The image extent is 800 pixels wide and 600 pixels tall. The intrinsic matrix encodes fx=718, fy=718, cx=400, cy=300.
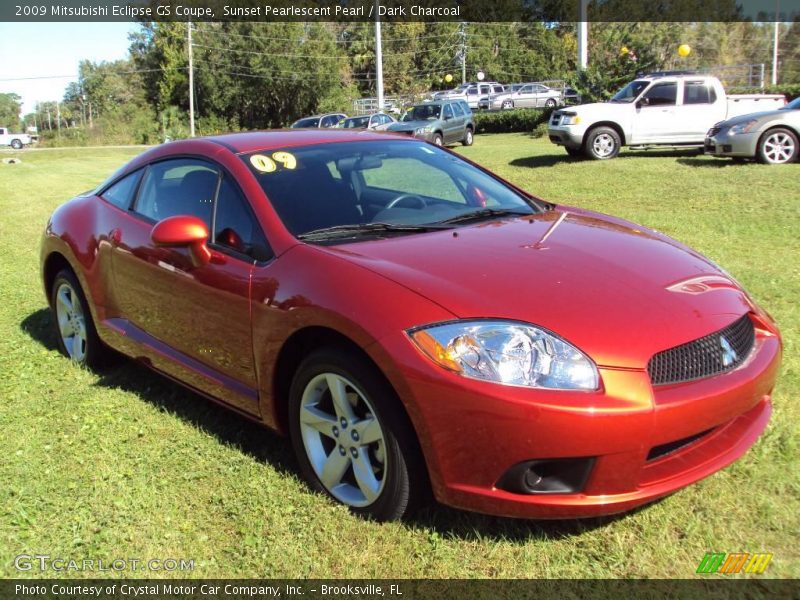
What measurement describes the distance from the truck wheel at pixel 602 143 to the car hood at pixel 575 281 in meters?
12.4

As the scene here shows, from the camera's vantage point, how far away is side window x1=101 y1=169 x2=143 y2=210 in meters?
4.25

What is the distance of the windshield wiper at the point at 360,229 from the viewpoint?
316 centimetres

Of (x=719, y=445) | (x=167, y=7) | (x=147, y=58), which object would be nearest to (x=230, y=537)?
(x=719, y=445)

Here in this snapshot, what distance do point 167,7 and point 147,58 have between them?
6321mm

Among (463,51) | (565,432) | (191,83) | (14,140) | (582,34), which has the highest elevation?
(463,51)

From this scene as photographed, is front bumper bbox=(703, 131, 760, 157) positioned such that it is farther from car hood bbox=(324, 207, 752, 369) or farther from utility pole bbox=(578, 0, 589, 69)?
utility pole bbox=(578, 0, 589, 69)

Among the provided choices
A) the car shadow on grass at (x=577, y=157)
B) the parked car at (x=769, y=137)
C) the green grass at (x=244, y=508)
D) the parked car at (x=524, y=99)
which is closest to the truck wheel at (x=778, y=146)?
the parked car at (x=769, y=137)

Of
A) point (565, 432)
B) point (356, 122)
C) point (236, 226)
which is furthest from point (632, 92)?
point (565, 432)

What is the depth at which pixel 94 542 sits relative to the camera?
9.34ft

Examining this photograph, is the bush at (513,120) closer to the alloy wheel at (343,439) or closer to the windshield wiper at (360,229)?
the windshield wiper at (360,229)

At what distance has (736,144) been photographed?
40.6 feet

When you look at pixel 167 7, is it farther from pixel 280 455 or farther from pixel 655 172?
pixel 280 455

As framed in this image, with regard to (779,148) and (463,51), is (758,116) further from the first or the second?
(463,51)

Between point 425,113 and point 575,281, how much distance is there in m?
23.1
